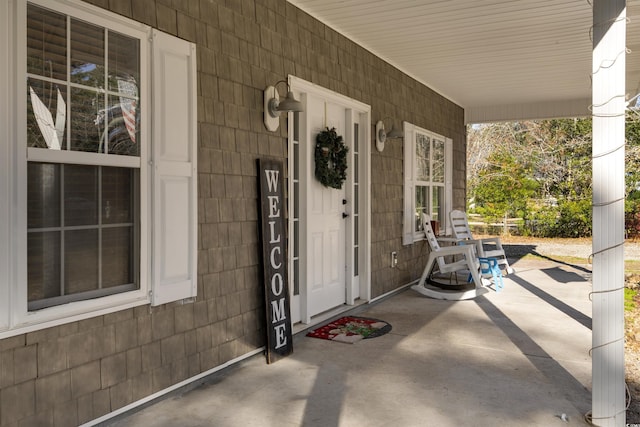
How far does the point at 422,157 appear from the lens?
729 cm

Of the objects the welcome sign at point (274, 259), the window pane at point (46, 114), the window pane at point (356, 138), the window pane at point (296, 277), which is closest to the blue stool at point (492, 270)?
the window pane at point (356, 138)

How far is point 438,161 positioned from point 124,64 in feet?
19.6

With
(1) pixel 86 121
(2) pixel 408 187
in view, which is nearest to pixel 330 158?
(2) pixel 408 187

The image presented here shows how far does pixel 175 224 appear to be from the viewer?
3102 mm

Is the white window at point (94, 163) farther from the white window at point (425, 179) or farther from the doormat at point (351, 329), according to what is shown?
the white window at point (425, 179)

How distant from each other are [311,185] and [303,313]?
1.13m

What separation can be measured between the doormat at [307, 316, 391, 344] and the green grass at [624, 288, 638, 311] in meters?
3.09

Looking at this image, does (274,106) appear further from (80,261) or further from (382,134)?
(382,134)

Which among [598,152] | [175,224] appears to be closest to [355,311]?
[175,224]

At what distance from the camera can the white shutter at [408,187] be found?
6621 millimetres

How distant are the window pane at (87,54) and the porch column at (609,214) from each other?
2576 millimetres

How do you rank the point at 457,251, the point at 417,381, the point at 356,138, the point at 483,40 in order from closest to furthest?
the point at 417,381
the point at 483,40
the point at 356,138
the point at 457,251

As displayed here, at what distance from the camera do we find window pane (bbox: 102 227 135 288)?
2730 millimetres

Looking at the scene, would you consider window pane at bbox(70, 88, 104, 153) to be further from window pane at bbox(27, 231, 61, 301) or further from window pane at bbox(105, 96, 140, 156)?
window pane at bbox(27, 231, 61, 301)
